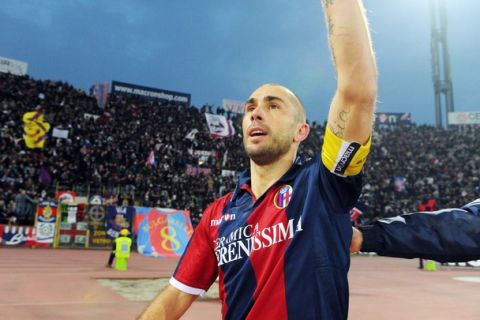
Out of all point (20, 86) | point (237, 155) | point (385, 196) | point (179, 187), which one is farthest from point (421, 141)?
point (20, 86)

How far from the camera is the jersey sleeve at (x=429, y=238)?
1975mm

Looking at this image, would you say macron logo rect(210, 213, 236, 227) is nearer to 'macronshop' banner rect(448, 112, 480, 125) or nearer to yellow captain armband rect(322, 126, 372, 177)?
yellow captain armband rect(322, 126, 372, 177)

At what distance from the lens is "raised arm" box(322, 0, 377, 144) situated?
5.08ft

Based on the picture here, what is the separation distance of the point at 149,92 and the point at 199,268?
37.2 meters

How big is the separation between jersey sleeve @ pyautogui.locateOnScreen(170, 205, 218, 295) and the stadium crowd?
759 inches

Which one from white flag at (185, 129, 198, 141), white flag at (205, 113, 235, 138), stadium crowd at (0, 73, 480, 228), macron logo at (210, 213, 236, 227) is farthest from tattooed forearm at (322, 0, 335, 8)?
white flag at (205, 113, 235, 138)

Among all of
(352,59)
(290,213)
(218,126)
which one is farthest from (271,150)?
→ (218,126)

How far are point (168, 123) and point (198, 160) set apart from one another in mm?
4859

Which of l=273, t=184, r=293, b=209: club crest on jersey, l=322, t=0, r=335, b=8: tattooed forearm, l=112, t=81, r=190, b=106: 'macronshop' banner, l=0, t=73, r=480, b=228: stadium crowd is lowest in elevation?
l=273, t=184, r=293, b=209: club crest on jersey

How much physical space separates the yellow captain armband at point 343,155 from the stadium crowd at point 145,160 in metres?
20.4

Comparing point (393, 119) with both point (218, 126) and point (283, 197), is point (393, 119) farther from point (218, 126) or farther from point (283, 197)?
point (283, 197)

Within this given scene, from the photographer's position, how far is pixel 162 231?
19.5 metres

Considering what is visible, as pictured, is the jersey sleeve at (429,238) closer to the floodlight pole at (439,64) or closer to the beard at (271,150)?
the beard at (271,150)

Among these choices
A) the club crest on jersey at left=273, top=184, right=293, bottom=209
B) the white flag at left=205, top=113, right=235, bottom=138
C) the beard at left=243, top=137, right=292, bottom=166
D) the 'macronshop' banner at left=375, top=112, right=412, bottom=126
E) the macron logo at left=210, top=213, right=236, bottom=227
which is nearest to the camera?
the club crest on jersey at left=273, top=184, right=293, bottom=209
